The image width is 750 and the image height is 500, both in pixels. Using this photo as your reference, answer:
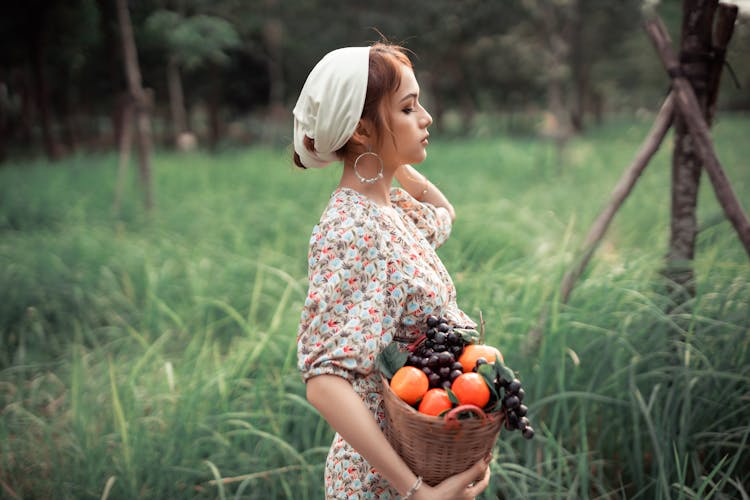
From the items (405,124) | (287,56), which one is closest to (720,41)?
(405,124)

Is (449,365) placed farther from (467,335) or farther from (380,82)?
(380,82)

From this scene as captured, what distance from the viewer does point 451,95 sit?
2417 cm

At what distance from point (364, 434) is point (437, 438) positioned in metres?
0.13

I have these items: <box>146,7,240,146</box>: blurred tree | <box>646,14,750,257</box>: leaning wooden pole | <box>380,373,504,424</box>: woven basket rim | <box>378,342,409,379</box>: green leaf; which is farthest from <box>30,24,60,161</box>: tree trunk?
<box>380,373,504,424</box>: woven basket rim

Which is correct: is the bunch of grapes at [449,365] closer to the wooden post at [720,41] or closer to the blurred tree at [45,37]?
the wooden post at [720,41]

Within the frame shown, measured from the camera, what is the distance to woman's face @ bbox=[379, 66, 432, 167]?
1160 mm

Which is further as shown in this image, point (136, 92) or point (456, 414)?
point (136, 92)

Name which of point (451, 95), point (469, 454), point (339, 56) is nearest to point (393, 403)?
point (469, 454)

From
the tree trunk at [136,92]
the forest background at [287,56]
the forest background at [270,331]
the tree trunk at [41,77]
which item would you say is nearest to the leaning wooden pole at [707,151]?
the forest background at [270,331]

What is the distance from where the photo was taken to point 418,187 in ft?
5.02

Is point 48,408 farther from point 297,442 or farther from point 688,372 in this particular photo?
point 688,372

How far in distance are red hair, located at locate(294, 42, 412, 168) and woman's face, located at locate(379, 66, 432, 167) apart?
14 mm

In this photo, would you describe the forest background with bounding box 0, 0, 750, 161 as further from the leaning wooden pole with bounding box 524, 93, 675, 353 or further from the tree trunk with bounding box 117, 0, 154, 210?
the leaning wooden pole with bounding box 524, 93, 675, 353

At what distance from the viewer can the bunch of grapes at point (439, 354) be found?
1.05 meters
